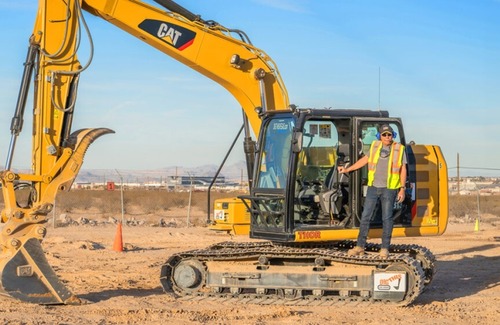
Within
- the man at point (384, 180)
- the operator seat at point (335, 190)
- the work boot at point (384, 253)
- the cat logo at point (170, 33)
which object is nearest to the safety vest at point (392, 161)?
the man at point (384, 180)

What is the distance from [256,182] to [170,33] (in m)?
2.57

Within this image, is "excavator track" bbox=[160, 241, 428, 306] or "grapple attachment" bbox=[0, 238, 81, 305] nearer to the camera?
"grapple attachment" bbox=[0, 238, 81, 305]

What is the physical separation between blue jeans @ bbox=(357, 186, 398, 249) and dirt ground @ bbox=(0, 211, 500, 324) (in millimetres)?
990

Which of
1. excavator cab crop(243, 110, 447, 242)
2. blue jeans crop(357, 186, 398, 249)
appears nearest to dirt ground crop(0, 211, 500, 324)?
blue jeans crop(357, 186, 398, 249)

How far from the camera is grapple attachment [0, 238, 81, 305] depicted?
11.6m

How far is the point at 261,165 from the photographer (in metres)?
13.1

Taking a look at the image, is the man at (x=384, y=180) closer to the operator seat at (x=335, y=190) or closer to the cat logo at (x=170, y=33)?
the operator seat at (x=335, y=190)

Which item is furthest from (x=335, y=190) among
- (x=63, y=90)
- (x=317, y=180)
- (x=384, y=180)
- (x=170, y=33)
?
(x=63, y=90)

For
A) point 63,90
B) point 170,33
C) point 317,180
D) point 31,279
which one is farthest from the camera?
point 170,33

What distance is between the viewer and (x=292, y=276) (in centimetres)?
1288

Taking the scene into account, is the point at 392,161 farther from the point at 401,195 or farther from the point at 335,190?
the point at 335,190

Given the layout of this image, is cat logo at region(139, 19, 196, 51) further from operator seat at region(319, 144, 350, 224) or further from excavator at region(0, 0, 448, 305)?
operator seat at region(319, 144, 350, 224)

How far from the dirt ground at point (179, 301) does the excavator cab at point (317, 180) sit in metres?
1.13

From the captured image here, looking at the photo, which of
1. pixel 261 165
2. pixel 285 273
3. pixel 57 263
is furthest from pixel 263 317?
pixel 57 263
